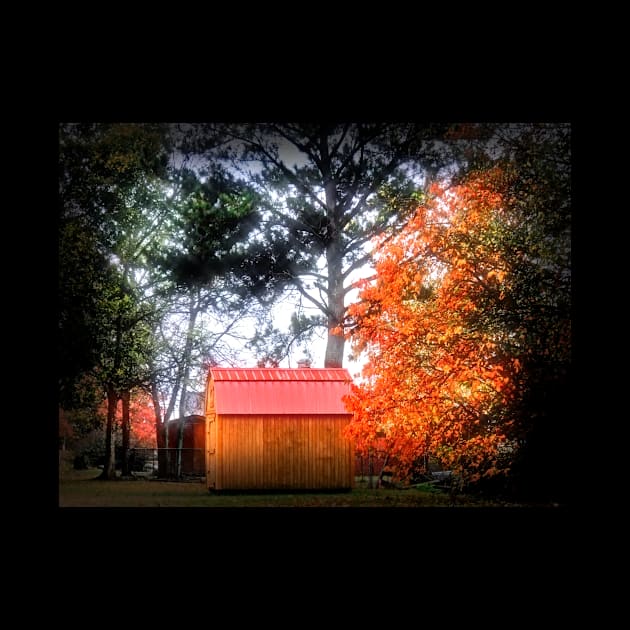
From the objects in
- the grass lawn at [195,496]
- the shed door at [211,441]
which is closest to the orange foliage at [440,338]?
the grass lawn at [195,496]

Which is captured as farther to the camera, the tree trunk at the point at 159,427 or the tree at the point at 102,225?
the tree trunk at the point at 159,427

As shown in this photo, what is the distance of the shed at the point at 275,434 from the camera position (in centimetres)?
856

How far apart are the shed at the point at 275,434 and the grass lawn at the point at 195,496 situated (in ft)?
0.65

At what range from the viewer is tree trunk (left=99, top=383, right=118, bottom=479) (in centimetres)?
761

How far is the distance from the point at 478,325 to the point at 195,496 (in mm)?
3175

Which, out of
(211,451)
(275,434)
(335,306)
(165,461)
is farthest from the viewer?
(275,434)

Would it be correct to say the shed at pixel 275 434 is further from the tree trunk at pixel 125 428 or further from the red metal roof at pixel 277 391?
the tree trunk at pixel 125 428

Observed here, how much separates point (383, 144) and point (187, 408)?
3354 millimetres

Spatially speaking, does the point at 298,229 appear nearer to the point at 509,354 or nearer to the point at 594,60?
the point at 509,354

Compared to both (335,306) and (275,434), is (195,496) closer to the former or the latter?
(275,434)

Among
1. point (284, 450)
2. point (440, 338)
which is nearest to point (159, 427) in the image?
point (284, 450)

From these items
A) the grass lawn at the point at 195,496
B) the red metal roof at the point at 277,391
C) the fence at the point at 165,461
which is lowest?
the grass lawn at the point at 195,496

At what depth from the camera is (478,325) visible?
7.17m

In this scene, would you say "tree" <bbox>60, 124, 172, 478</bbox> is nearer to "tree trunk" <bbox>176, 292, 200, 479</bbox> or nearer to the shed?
"tree trunk" <bbox>176, 292, 200, 479</bbox>
